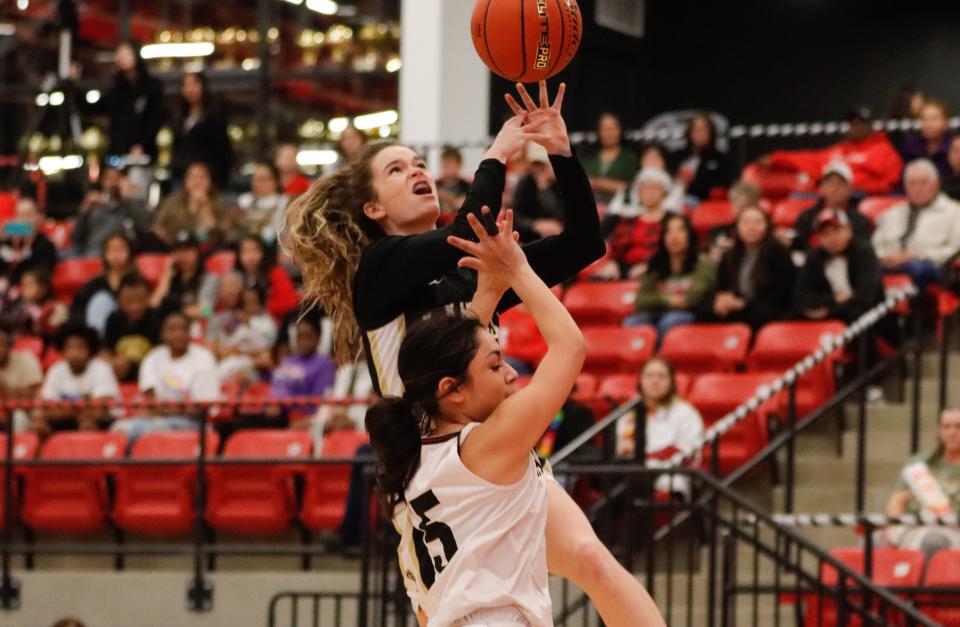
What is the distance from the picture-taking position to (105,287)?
1206cm

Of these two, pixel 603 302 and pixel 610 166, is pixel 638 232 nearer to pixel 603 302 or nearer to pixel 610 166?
pixel 603 302

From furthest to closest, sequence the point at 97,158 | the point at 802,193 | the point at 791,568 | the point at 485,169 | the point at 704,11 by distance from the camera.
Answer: the point at 704,11 → the point at 97,158 → the point at 802,193 → the point at 791,568 → the point at 485,169

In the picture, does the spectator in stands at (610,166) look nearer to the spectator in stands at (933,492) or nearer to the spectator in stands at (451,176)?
the spectator in stands at (451,176)

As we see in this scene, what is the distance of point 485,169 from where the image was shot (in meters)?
4.08

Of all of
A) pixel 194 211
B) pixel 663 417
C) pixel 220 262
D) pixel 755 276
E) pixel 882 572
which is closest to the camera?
pixel 882 572

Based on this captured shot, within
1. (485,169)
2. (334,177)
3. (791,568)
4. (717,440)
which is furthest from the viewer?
(717,440)

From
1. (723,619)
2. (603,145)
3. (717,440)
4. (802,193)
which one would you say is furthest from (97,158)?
(723,619)

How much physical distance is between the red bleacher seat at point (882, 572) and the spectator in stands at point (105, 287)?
19.1 feet

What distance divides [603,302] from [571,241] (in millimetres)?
6897

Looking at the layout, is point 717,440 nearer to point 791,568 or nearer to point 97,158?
point 791,568

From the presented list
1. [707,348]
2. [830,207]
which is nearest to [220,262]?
[707,348]

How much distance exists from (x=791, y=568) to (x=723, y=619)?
385 millimetres

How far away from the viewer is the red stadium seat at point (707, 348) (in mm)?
10055

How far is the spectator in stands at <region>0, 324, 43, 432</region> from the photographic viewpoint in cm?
1104
